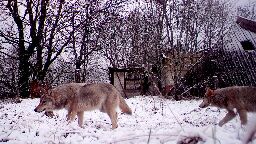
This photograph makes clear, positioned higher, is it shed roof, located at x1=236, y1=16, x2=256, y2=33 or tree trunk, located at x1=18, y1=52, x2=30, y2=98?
shed roof, located at x1=236, y1=16, x2=256, y2=33

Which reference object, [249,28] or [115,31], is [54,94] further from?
[115,31]

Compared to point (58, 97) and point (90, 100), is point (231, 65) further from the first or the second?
point (58, 97)

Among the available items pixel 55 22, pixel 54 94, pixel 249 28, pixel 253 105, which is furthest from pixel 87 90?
pixel 249 28

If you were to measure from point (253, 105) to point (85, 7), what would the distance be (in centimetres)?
1894

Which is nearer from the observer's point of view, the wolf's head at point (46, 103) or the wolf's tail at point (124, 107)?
the wolf's tail at point (124, 107)

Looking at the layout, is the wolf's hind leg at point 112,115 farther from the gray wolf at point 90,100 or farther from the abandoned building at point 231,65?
the abandoned building at point 231,65

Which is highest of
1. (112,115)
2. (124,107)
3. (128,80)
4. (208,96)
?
(208,96)

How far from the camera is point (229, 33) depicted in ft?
94.6

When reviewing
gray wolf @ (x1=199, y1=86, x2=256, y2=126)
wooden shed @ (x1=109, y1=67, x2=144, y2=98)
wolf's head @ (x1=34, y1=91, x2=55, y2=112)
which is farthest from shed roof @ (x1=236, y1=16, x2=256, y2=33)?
wolf's head @ (x1=34, y1=91, x2=55, y2=112)

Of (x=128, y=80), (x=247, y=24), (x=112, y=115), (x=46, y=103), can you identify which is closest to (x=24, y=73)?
(x=128, y=80)

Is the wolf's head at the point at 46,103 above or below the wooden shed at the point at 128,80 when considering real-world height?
above

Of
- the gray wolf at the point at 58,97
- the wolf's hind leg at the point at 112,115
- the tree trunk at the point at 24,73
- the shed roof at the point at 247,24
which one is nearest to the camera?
the wolf's hind leg at the point at 112,115

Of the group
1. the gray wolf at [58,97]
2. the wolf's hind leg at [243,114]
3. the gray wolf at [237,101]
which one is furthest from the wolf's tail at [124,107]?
the wolf's hind leg at [243,114]

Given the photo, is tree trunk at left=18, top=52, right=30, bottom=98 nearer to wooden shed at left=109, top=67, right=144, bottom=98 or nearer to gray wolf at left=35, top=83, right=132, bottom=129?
wooden shed at left=109, top=67, right=144, bottom=98
